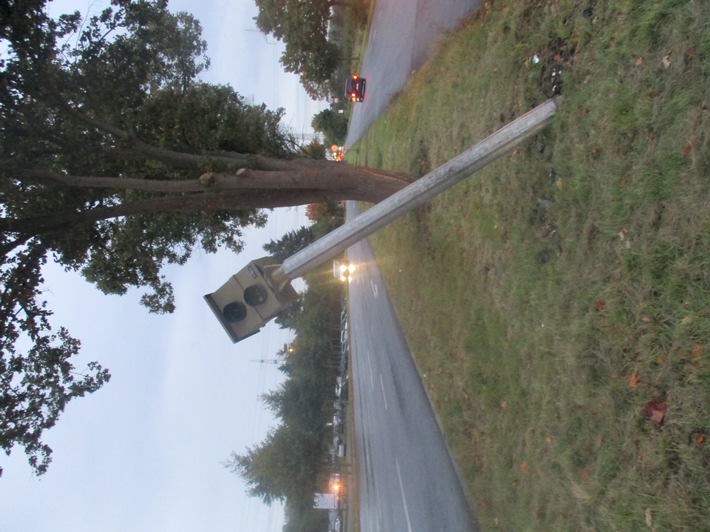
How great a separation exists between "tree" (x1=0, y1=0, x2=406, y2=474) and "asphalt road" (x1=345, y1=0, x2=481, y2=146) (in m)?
5.86

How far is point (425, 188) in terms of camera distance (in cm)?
928

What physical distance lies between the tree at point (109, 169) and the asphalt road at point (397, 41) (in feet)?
19.2

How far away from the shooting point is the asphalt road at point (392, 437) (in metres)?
13.3

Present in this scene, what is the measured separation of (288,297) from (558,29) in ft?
20.4

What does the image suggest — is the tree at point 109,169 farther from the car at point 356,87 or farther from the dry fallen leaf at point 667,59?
the car at point 356,87

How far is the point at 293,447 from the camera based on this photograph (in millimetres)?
33969

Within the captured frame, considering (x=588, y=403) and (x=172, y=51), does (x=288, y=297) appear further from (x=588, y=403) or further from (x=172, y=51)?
(x=172, y=51)

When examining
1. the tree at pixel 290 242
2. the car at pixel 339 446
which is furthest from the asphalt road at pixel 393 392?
the tree at pixel 290 242

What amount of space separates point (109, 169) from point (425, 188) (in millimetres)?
6938

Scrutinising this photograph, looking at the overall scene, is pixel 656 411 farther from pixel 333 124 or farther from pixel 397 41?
pixel 333 124

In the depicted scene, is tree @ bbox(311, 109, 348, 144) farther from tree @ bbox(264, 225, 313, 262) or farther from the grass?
the grass

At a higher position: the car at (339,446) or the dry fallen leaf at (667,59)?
the dry fallen leaf at (667,59)

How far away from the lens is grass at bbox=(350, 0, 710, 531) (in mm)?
5832

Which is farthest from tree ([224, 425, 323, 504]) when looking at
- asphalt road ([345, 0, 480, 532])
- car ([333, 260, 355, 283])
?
car ([333, 260, 355, 283])
